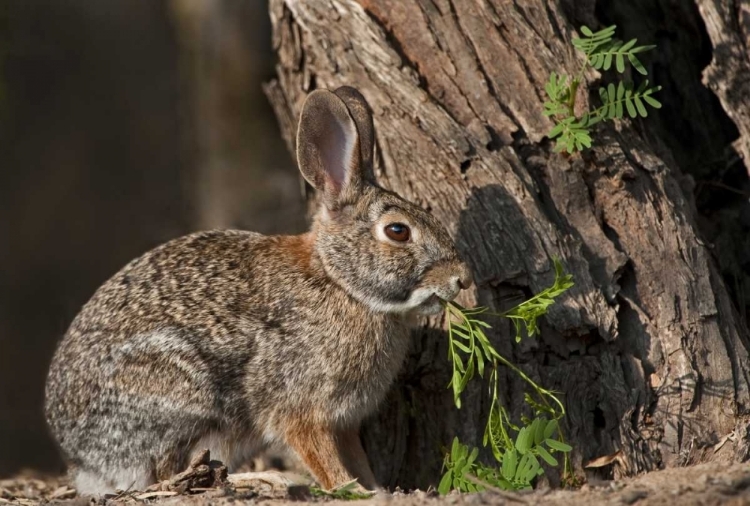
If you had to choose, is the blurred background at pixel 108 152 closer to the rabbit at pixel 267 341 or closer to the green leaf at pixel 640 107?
the rabbit at pixel 267 341

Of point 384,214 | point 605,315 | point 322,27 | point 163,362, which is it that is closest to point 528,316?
point 605,315

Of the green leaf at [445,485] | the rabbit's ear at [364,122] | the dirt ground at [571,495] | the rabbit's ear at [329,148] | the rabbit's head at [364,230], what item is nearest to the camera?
the dirt ground at [571,495]

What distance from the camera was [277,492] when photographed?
5996mm

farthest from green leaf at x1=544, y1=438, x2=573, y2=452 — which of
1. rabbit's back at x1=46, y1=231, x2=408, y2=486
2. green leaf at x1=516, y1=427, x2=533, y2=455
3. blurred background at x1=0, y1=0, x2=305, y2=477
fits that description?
blurred background at x1=0, y1=0, x2=305, y2=477

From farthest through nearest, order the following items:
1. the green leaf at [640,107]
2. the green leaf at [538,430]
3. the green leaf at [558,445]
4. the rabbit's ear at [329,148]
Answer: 1. the green leaf at [640,107]
2. the rabbit's ear at [329,148]
3. the green leaf at [538,430]
4. the green leaf at [558,445]

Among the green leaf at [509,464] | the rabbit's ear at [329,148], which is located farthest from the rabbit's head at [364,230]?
the green leaf at [509,464]

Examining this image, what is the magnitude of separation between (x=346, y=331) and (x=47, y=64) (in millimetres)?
11810

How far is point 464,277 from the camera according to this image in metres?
6.12

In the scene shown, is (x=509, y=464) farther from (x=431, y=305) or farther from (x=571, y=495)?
(x=431, y=305)

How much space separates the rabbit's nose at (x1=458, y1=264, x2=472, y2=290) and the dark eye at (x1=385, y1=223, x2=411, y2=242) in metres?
0.39

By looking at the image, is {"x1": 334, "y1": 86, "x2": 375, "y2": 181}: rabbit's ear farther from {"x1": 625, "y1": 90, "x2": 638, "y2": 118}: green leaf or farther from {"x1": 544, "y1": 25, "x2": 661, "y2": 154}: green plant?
{"x1": 625, "y1": 90, "x2": 638, "y2": 118}: green leaf

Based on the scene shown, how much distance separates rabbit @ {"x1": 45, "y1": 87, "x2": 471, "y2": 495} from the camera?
20.6 ft

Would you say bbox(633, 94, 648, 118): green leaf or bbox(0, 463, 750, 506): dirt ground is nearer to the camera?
bbox(0, 463, 750, 506): dirt ground

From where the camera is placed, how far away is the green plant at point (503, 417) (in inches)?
229
